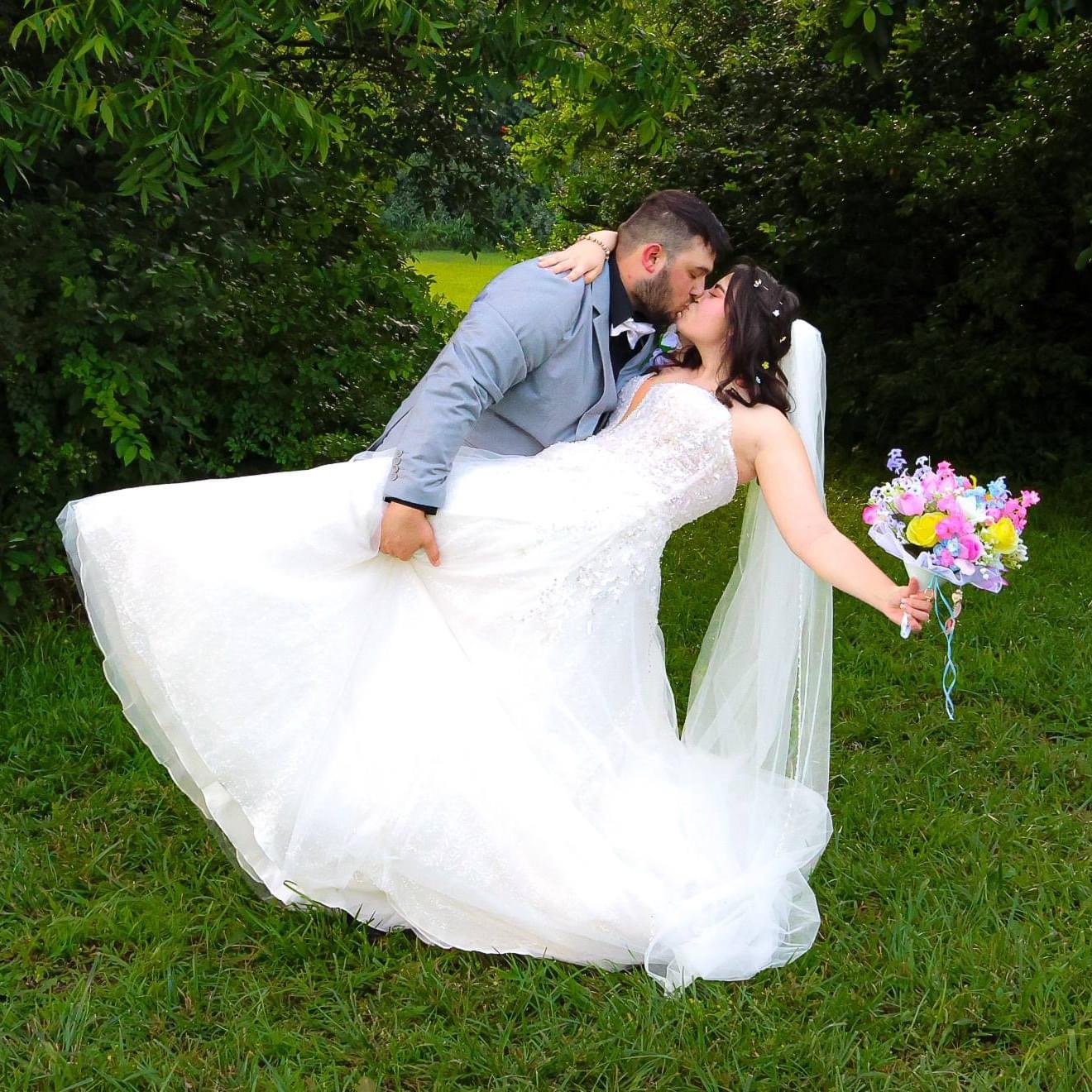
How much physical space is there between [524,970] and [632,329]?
1.74 m

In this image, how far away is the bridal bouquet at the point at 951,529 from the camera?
2.71 m

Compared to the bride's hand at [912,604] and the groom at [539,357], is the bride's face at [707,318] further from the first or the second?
the bride's hand at [912,604]

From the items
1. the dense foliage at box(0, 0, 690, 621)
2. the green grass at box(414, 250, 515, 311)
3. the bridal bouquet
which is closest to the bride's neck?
the bridal bouquet

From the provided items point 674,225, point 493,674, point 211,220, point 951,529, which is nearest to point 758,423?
point 674,225

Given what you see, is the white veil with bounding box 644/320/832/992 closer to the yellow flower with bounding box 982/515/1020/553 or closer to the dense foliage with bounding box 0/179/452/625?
the yellow flower with bounding box 982/515/1020/553

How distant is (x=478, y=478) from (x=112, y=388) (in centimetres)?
226

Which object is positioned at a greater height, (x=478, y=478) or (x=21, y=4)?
(x=21, y=4)

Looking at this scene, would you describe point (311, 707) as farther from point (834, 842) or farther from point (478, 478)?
point (834, 842)

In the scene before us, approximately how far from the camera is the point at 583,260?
339cm

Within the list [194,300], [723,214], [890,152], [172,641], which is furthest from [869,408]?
[172,641]

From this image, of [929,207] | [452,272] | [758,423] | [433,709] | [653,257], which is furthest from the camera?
[452,272]

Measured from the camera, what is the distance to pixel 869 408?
9.30 meters

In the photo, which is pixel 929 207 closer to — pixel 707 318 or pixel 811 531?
pixel 707 318

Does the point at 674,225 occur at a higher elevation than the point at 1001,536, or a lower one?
higher
